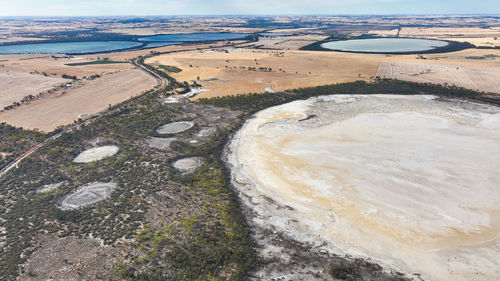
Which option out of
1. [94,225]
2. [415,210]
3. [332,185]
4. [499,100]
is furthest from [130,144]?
[499,100]

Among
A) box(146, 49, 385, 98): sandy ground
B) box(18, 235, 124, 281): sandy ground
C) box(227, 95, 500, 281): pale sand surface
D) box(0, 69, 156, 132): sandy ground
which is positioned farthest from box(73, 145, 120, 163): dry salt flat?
box(146, 49, 385, 98): sandy ground

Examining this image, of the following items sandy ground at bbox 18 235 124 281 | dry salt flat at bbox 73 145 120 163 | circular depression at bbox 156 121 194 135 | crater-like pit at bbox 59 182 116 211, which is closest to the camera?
sandy ground at bbox 18 235 124 281

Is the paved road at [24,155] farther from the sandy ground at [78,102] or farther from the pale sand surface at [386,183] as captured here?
the pale sand surface at [386,183]

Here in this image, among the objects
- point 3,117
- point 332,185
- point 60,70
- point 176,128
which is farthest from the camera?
point 60,70

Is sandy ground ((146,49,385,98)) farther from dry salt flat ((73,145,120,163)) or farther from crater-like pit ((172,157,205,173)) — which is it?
crater-like pit ((172,157,205,173))

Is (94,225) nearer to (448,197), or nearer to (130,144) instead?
(130,144)

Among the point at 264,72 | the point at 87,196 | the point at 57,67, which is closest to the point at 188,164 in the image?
the point at 87,196
